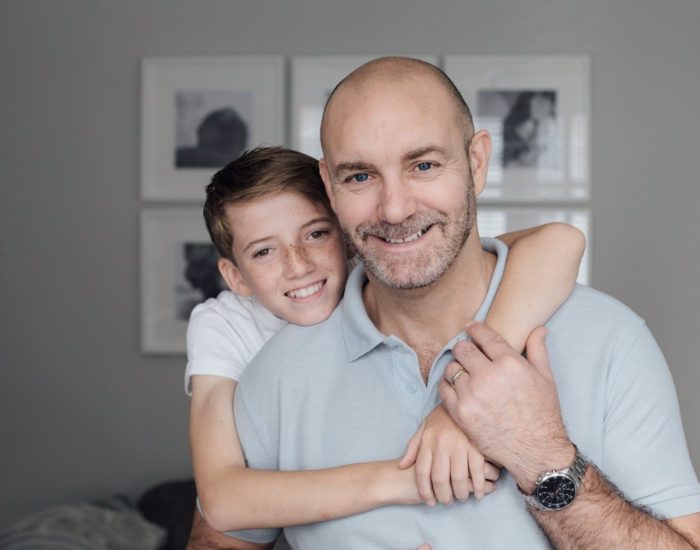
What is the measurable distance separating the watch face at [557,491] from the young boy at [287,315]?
0.09 m

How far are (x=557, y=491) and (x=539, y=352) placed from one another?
219 mm

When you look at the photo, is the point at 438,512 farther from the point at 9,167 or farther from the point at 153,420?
the point at 9,167

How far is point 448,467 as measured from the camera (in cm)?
139

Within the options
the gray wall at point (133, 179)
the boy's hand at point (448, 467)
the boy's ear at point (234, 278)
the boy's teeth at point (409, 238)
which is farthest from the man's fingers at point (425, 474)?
the gray wall at point (133, 179)

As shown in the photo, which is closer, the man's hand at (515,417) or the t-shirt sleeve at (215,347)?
the man's hand at (515,417)

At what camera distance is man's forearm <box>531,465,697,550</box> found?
1.35 meters

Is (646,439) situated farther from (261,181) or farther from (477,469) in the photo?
(261,181)

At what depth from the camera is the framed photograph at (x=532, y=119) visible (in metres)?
3.80

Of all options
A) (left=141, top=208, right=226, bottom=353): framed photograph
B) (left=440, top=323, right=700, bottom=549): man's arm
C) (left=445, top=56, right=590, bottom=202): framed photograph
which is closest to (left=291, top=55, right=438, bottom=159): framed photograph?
(left=445, top=56, right=590, bottom=202): framed photograph

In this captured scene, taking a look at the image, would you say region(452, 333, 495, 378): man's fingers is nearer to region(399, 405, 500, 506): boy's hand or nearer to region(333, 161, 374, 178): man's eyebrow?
region(399, 405, 500, 506): boy's hand

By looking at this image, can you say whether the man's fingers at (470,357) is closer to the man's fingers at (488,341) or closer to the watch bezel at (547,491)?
the man's fingers at (488,341)

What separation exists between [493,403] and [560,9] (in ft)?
9.35

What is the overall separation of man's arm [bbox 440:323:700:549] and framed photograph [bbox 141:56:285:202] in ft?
8.80

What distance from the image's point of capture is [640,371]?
4.76 ft
